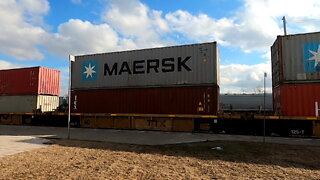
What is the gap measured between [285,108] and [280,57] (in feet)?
9.70

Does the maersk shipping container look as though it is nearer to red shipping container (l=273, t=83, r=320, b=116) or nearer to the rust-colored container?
the rust-colored container

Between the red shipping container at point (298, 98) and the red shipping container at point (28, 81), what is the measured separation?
19.4 m

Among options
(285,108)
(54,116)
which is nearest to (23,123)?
(54,116)

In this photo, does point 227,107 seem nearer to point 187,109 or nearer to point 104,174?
point 187,109

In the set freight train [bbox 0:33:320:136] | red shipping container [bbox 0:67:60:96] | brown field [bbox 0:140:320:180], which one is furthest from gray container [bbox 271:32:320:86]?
red shipping container [bbox 0:67:60:96]

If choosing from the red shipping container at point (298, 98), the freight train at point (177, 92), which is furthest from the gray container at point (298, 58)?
the red shipping container at point (298, 98)

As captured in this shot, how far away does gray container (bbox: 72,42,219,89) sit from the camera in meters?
14.8

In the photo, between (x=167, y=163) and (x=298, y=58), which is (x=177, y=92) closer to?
(x=298, y=58)

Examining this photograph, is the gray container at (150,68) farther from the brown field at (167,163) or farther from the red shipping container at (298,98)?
the brown field at (167,163)

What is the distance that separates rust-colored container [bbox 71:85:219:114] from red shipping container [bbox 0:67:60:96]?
172 inches

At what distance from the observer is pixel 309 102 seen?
39.8ft

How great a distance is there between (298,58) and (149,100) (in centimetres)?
958

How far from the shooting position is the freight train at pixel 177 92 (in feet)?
40.4

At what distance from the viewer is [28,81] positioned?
66.3ft
